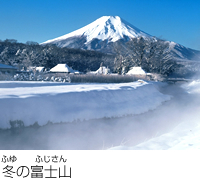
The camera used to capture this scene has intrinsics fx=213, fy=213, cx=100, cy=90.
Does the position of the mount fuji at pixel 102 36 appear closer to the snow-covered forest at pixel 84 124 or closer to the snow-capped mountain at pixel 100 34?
the snow-capped mountain at pixel 100 34

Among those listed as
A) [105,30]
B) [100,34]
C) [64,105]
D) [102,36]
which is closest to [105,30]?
[105,30]

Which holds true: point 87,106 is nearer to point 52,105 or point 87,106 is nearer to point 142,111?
point 52,105

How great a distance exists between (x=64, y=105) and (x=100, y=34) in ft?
533

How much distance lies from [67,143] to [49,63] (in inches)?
1772

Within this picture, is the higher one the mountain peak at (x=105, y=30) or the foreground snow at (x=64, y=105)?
the mountain peak at (x=105, y=30)

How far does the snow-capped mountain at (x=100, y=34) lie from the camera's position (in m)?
151

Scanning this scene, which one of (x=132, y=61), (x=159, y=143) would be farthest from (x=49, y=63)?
(x=159, y=143)

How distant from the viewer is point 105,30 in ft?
556

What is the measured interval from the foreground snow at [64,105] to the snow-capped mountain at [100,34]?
138 metres

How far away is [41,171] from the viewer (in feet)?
12.0

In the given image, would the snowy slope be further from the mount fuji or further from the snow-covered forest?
the snow-covered forest

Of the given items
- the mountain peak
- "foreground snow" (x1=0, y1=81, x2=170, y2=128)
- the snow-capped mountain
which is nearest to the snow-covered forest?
"foreground snow" (x1=0, y1=81, x2=170, y2=128)

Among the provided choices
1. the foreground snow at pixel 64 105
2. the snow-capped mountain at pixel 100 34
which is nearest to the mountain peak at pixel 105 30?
the snow-capped mountain at pixel 100 34

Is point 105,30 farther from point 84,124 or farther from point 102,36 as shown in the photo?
point 84,124
